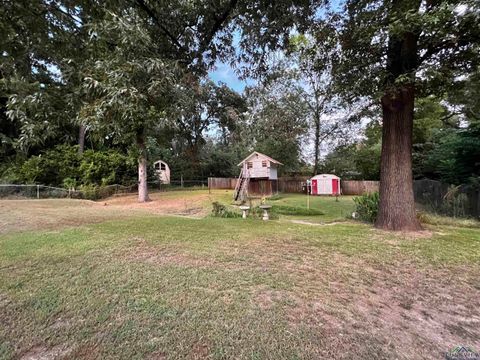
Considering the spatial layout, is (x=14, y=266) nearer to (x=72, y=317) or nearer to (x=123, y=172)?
(x=72, y=317)

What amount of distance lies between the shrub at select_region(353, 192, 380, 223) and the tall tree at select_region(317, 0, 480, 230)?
100 centimetres

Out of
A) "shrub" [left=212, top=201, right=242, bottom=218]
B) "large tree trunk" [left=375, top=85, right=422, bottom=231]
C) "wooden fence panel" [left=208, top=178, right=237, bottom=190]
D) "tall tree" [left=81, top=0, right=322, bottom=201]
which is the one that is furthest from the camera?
"wooden fence panel" [left=208, top=178, right=237, bottom=190]

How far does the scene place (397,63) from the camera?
6016mm

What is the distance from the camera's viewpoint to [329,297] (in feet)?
10.1

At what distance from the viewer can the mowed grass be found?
2.21 meters

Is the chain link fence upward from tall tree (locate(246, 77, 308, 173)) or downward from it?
downward

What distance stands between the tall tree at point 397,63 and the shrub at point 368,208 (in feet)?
3.27

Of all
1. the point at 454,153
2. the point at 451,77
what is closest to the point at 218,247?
the point at 451,77

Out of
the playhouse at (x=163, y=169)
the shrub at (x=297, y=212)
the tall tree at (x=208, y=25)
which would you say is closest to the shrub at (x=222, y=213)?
the shrub at (x=297, y=212)

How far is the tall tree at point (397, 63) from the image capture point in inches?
197

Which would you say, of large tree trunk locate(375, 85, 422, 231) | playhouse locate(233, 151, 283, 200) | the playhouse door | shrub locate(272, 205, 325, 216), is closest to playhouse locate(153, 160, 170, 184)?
playhouse locate(233, 151, 283, 200)

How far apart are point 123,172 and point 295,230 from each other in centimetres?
1706

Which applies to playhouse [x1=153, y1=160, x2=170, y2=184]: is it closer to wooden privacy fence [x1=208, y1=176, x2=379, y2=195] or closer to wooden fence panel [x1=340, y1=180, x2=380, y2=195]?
wooden privacy fence [x1=208, y1=176, x2=379, y2=195]

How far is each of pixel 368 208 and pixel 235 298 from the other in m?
6.09
